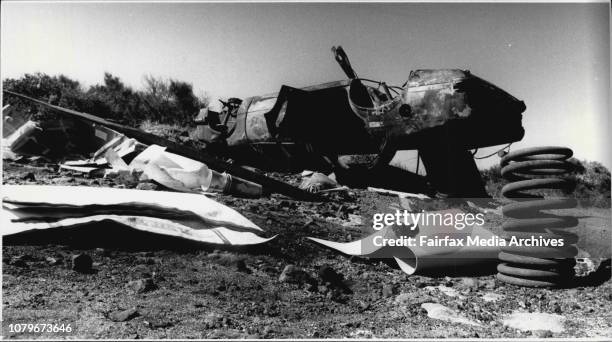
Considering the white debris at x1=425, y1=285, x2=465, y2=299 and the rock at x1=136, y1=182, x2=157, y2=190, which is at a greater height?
the rock at x1=136, y1=182, x2=157, y2=190

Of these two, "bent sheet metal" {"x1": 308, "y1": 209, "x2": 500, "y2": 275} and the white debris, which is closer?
the white debris

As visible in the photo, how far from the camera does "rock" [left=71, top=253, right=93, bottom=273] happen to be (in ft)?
6.46

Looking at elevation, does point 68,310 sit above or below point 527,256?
below

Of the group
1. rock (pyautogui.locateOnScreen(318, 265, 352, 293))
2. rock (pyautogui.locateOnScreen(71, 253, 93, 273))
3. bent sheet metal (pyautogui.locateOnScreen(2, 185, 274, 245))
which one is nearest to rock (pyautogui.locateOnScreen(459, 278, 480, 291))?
rock (pyautogui.locateOnScreen(318, 265, 352, 293))

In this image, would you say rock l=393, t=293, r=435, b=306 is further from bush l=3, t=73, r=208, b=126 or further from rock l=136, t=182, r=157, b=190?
bush l=3, t=73, r=208, b=126

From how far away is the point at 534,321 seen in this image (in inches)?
75.9

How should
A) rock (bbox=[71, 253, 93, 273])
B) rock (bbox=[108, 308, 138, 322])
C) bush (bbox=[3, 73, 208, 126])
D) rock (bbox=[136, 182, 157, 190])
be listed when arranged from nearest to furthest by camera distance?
rock (bbox=[108, 308, 138, 322])
rock (bbox=[71, 253, 93, 273])
rock (bbox=[136, 182, 157, 190])
bush (bbox=[3, 73, 208, 126])

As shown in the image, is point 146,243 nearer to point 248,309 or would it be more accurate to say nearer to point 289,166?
point 248,309

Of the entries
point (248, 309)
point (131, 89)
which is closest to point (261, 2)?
point (248, 309)

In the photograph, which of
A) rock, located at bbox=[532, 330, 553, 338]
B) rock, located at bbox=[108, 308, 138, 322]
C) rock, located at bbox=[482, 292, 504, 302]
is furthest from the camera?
rock, located at bbox=[482, 292, 504, 302]

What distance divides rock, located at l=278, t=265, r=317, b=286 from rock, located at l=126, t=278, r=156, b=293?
67 cm

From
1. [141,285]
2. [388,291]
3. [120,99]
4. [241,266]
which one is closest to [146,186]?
[241,266]

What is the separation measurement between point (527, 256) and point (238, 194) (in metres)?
2.33

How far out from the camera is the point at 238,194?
363 cm
